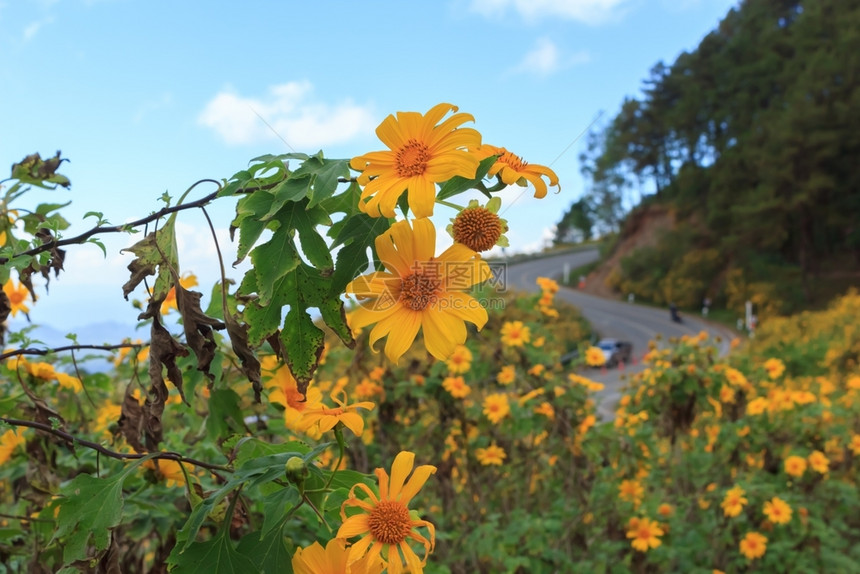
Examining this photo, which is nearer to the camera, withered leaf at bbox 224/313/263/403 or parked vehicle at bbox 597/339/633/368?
withered leaf at bbox 224/313/263/403

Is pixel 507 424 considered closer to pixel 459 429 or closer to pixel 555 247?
pixel 459 429

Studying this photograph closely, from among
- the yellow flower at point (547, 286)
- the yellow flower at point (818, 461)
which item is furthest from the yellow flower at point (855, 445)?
the yellow flower at point (547, 286)

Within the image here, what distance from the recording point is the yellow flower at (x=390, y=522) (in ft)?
2.06

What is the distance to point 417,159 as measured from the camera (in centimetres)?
63

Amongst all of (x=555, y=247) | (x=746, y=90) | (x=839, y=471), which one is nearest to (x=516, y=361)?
(x=839, y=471)

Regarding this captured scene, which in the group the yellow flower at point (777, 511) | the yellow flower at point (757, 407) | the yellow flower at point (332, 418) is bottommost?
the yellow flower at point (777, 511)

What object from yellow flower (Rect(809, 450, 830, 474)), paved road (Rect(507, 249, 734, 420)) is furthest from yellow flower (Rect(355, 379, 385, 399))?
paved road (Rect(507, 249, 734, 420))

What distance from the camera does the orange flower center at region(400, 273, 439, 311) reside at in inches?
25.4

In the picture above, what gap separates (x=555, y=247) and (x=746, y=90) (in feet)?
45.0

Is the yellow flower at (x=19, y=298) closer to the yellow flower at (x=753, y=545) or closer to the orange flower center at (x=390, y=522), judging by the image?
the orange flower center at (x=390, y=522)

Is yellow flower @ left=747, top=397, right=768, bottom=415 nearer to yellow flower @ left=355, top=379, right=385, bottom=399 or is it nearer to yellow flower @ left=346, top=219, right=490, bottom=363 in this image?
yellow flower @ left=355, top=379, right=385, bottom=399

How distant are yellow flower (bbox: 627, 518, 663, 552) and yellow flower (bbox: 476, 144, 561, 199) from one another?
229 centimetres

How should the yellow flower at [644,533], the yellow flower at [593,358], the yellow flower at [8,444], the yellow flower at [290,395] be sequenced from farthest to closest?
the yellow flower at [593,358] → the yellow flower at [644,533] → the yellow flower at [8,444] → the yellow flower at [290,395]

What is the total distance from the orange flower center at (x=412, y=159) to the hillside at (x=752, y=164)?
2030 centimetres
